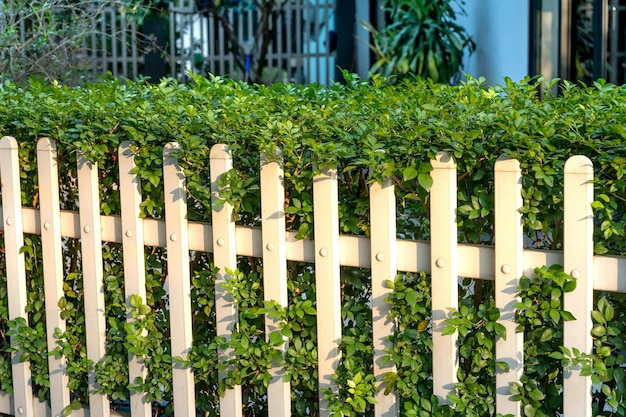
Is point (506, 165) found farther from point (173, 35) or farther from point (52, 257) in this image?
point (173, 35)

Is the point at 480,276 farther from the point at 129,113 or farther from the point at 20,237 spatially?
the point at 20,237

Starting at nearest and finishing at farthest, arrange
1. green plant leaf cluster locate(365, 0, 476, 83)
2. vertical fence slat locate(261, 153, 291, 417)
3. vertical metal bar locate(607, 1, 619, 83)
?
1. vertical fence slat locate(261, 153, 291, 417)
2. vertical metal bar locate(607, 1, 619, 83)
3. green plant leaf cluster locate(365, 0, 476, 83)

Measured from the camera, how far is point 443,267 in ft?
8.08

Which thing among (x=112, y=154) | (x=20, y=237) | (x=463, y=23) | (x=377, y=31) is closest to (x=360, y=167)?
(x=112, y=154)

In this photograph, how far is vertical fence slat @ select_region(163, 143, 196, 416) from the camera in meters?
2.88

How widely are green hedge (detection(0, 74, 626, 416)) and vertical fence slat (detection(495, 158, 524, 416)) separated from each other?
3cm

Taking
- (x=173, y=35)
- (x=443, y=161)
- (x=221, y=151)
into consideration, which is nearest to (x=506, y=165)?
(x=443, y=161)

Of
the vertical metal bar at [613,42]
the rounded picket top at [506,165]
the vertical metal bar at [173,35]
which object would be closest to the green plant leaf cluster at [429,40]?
the vertical metal bar at [613,42]

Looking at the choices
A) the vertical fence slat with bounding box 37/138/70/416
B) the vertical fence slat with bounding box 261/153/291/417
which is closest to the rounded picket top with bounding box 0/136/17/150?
the vertical fence slat with bounding box 37/138/70/416

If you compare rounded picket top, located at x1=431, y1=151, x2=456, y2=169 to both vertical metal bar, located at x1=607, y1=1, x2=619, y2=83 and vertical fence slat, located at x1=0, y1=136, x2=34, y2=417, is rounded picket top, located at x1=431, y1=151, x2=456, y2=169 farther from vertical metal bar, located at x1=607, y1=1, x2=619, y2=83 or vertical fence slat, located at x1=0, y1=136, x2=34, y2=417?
vertical metal bar, located at x1=607, y1=1, x2=619, y2=83

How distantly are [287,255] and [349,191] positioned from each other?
0.85 feet

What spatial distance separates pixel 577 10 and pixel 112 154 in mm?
4794

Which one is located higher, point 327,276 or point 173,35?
point 173,35

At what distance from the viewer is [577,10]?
22.7 feet
